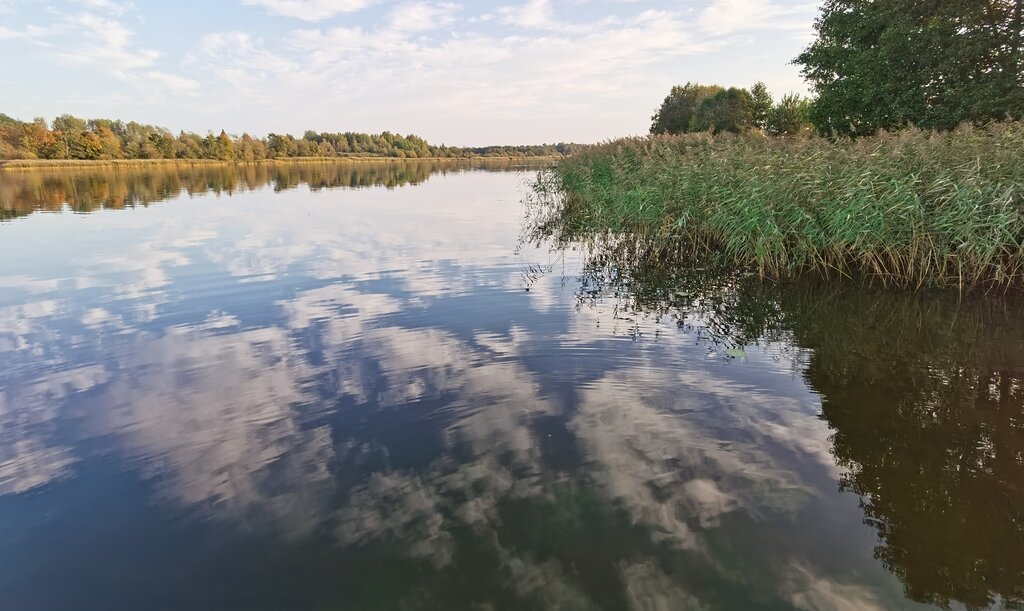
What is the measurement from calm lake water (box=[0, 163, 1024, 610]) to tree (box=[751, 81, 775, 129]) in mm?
60064

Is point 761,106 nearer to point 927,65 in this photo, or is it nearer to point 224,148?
point 927,65

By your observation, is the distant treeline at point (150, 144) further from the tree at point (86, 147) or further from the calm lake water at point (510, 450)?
the calm lake water at point (510, 450)

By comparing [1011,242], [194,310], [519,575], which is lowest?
[519,575]

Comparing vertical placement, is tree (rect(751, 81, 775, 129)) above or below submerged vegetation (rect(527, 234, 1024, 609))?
above

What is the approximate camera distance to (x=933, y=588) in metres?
3.10

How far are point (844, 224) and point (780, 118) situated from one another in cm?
5444

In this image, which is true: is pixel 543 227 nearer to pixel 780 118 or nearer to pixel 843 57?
pixel 843 57

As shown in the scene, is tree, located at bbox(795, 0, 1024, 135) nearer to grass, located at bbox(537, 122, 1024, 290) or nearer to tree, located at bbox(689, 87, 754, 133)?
grass, located at bbox(537, 122, 1024, 290)

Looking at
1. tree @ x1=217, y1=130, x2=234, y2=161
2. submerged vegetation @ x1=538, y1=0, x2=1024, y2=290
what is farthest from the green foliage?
tree @ x1=217, y1=130, x2=234, y2=161

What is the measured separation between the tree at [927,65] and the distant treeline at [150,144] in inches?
740

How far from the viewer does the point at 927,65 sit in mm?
23172

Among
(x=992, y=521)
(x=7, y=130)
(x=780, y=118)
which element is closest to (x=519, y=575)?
(x=992, y=521)

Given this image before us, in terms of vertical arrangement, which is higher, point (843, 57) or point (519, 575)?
point (843, 57)

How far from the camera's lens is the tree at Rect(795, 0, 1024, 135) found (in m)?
21.2
